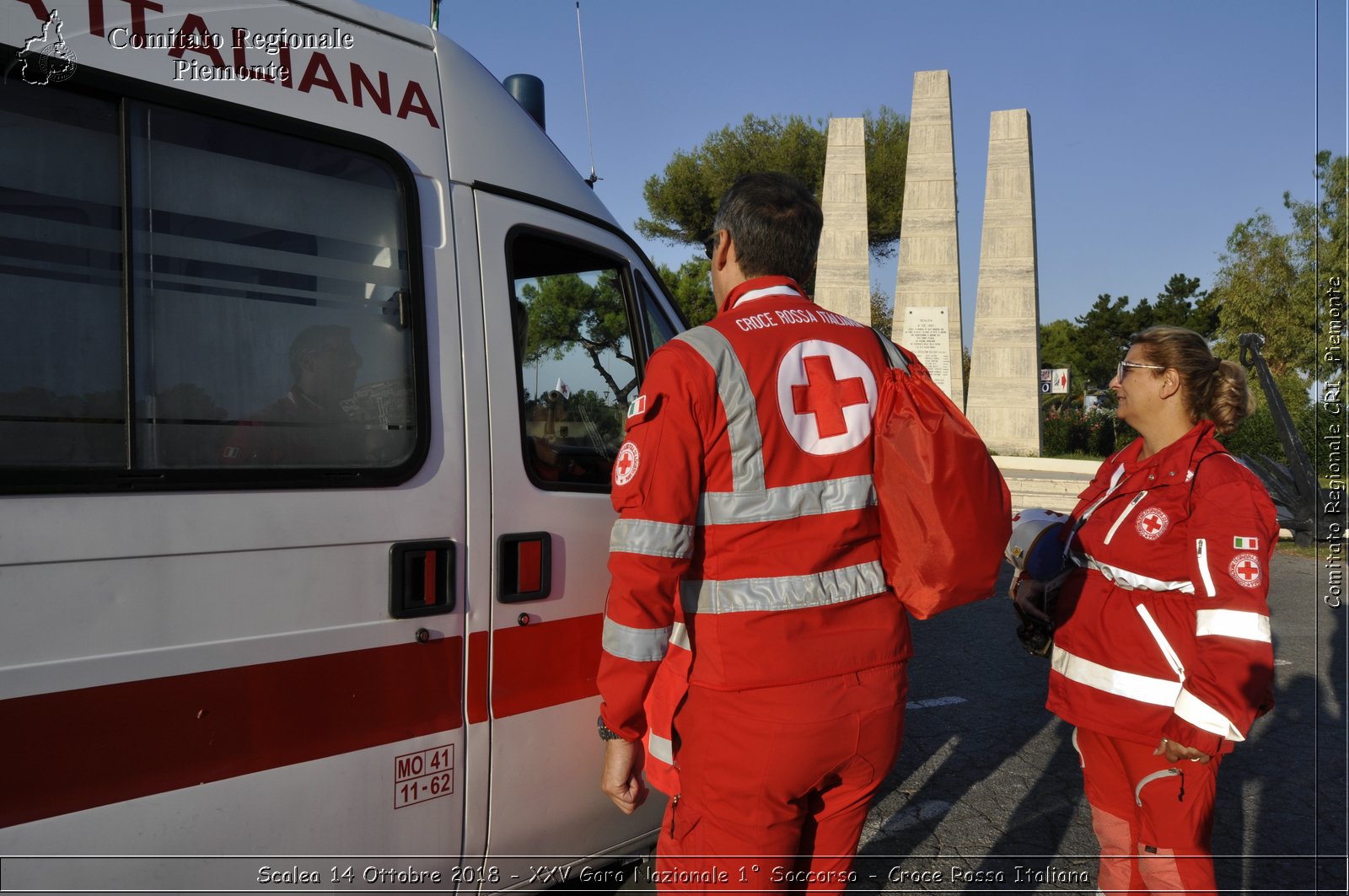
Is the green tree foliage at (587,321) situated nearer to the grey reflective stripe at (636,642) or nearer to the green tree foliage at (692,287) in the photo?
the grey reflective stripe at (636,642)

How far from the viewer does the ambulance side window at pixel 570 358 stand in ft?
8.04

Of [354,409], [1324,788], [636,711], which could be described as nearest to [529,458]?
[354,409]

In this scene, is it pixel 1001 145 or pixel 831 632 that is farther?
pixel 1001 145

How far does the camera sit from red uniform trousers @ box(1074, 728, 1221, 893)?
2.15 meters

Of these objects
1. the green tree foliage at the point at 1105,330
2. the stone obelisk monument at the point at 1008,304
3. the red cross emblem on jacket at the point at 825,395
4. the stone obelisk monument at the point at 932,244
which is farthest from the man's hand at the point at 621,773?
the green tree foliage at the point at 1105,330

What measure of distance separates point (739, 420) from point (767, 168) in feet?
110

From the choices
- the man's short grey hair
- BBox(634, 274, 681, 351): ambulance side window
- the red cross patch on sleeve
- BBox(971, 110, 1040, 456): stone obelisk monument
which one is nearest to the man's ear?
the man's short grey hair

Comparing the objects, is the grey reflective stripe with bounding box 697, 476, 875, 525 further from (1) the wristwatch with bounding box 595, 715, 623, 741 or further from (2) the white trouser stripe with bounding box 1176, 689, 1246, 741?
(2) the white trouser stripe with bounding box 1176, 689, 1246, 741

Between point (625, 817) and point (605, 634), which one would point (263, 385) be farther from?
point (625, 817)

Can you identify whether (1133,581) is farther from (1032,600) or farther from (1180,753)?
(1180,753)

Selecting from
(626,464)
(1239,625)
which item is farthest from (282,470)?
(1239,625)

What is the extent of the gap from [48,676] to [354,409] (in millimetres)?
789

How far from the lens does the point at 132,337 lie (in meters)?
1.80

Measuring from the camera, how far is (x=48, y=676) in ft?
5.33
